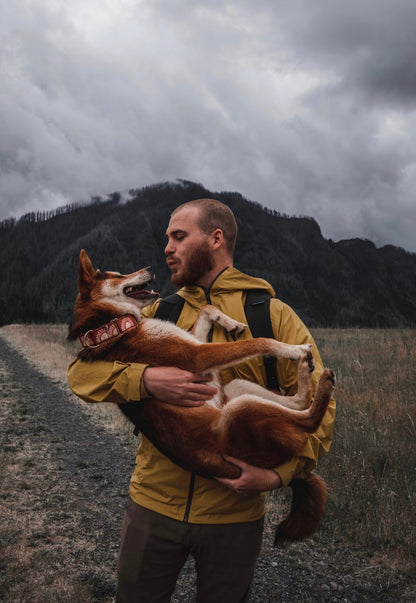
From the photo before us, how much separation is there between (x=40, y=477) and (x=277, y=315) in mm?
5273

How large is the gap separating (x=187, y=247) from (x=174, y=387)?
782 millimetres

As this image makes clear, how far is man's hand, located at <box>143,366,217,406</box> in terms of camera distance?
1922mm

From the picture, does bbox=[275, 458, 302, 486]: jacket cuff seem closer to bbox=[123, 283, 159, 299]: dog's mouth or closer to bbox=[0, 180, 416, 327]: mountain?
bbox=[123, 283, 159, 299]: dog's mouth

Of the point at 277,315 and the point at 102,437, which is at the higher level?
the point at 277,315

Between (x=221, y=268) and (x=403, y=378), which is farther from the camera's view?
(x=403, y=378)

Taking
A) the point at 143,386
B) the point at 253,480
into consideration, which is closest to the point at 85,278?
the point at 143,386

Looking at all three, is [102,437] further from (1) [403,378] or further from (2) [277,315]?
(2) [277,315]

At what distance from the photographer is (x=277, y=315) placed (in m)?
2.16

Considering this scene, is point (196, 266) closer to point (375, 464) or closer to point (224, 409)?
point (224, 409)

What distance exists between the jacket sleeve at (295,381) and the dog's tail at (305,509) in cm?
12

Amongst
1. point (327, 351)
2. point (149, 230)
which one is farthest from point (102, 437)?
point (149, 230)

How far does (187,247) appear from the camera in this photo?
2.21 metres

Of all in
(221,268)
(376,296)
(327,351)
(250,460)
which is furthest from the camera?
(376,296)

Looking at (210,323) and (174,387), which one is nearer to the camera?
(174,387)
